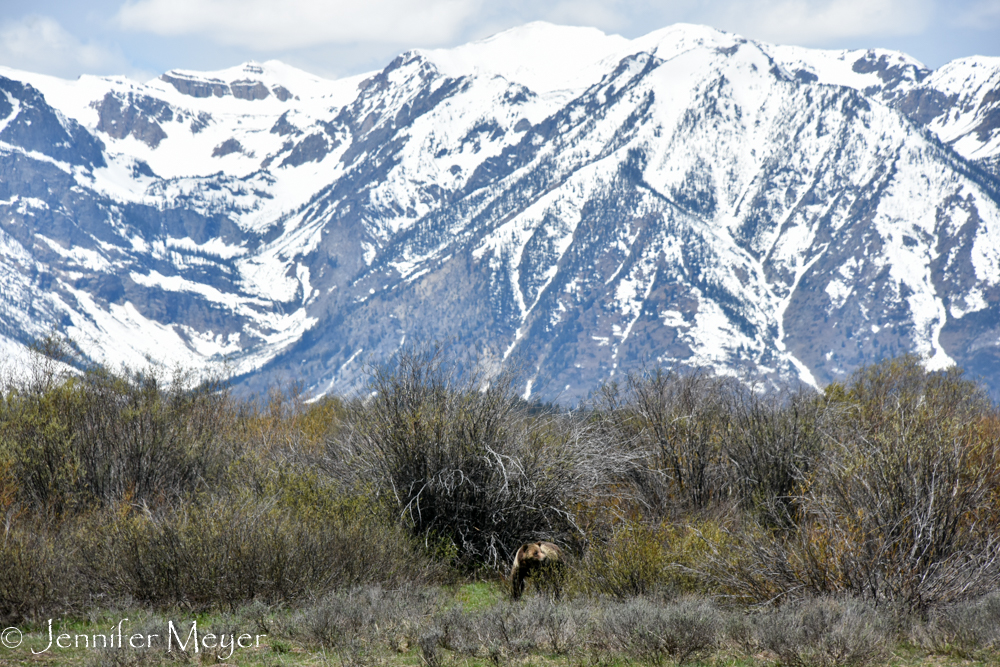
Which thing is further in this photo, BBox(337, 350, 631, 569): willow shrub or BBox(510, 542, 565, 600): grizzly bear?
BBox(337, 350, 631, 569): willow shrub

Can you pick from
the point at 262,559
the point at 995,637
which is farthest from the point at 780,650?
the point at 262,559

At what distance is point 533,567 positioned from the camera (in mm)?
16844

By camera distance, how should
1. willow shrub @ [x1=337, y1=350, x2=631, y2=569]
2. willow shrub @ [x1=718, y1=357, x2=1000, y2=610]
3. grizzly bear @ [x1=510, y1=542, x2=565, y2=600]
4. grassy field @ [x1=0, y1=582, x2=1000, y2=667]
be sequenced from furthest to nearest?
willow shrub @ [x1=337, y1=350, x2=631, y2=569] < grizzly bear @ [x1=510, y1=542, x2=565, y2=600] < willow shrub @ [x1=718, y1=357, x2=1000, y2=610] < grassy field @ [x1=0, y1=582, x2=1000, y2=667]

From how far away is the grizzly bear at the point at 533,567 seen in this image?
16703 millimetres

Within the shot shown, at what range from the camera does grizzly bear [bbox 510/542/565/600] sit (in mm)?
16703

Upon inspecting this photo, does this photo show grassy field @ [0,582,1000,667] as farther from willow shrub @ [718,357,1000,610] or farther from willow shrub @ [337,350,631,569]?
willow shrub @ [337,350,631,569]

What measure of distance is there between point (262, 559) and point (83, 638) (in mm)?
3149
